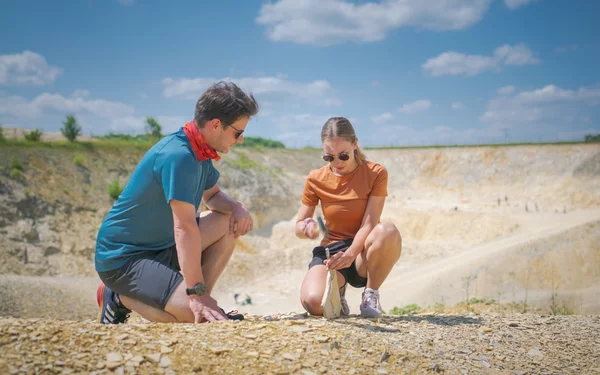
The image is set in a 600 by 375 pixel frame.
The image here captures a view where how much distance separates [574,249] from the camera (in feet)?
44.1

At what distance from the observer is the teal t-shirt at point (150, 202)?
11.9 feet

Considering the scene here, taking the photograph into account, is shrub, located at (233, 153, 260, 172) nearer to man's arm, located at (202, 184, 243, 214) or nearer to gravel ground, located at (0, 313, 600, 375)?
man's arm, located at (202, 184, 243, 214)

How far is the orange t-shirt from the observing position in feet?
15.1

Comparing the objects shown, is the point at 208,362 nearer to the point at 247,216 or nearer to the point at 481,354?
the point at 247,216

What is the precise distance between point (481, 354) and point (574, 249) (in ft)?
37.9

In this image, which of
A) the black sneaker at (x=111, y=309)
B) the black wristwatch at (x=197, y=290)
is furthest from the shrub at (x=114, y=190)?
the black wristwatch at (x=197, y=290)

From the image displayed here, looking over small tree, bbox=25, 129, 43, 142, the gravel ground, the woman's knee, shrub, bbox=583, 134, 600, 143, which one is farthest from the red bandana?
shrub, bbox=583, 134, 600, 143

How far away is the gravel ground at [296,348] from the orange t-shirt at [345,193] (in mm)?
879

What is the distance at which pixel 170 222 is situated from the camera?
13.1 feet

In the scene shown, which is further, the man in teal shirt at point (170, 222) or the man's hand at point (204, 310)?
the man's hand at point (204, 310)

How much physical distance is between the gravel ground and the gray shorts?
0.24m

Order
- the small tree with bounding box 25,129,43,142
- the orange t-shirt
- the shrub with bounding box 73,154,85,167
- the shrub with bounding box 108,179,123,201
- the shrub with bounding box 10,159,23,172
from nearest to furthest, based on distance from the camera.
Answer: the orange t-shirt → the shrub with bounding box 10,159,23,172 → the shrub with bounding box 108,179,123,201 → the shrub with bounding box 73,154,85,167 → the small tree with bounding box 25,129,43,142

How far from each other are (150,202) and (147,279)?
0.61m

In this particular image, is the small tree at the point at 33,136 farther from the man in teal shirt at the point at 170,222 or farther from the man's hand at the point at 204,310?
the man's hand at the point at 204,310
